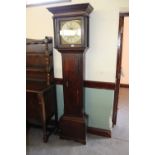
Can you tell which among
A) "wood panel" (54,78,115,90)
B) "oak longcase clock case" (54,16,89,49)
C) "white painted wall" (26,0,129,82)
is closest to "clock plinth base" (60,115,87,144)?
"wood panel" (54,78,115,90)

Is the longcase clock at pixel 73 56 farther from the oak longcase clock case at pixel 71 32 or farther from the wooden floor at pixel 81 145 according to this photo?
the wooden floor at pixel 81 145

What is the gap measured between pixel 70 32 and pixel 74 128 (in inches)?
52.3

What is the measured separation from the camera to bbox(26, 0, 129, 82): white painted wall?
237 cm

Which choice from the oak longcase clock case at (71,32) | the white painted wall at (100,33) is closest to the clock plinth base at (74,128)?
the white painted wall at (100,33)

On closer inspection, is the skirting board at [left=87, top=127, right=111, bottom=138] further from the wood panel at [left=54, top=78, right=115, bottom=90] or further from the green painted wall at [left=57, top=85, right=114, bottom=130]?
the wood panel at [left=54, top=78, right=115, bottom=90]

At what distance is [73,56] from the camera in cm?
238

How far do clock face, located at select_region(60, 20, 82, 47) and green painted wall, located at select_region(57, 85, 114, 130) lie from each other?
30.2 inches

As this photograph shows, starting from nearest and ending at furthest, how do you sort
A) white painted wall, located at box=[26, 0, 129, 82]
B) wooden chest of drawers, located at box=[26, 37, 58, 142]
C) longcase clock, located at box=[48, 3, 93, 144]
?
longcase clock, located at box=[48, 3, 93, 144] → white painted wall, located at box=[26, 0, 129, 82] → wooden chest of drawers, located at box=[26, 37, 58, 142]

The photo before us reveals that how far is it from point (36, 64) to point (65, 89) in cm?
63

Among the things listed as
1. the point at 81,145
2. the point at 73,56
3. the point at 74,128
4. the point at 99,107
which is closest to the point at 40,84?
the point at 73,56

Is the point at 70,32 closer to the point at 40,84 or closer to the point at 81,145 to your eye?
the point at 40,84

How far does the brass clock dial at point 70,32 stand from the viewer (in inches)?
91.1
